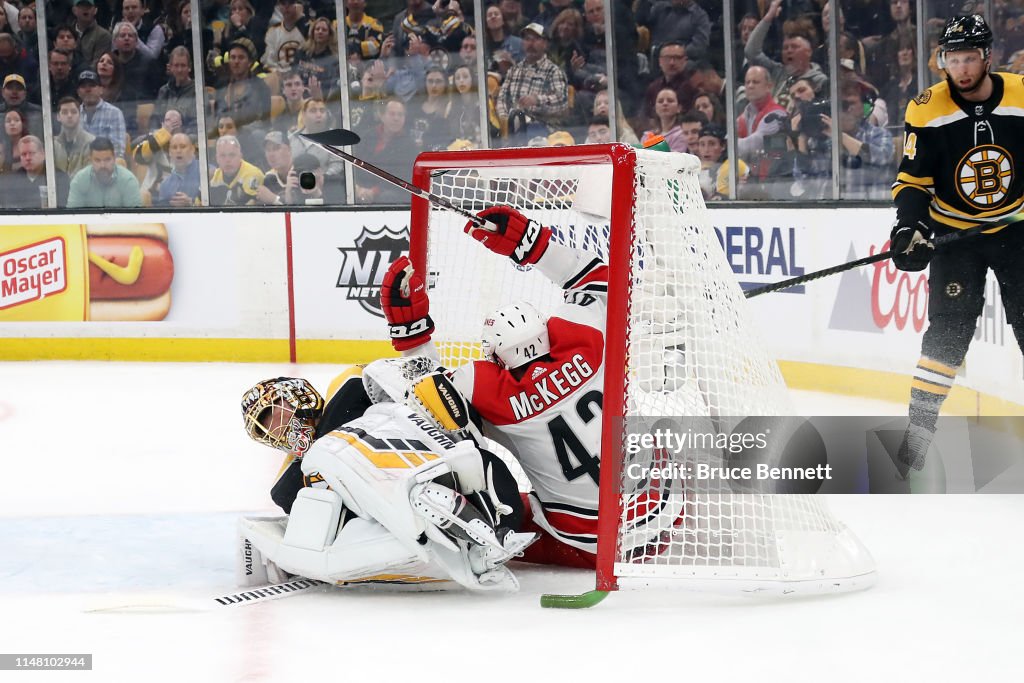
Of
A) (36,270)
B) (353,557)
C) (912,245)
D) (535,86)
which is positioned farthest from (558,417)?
(36,270)

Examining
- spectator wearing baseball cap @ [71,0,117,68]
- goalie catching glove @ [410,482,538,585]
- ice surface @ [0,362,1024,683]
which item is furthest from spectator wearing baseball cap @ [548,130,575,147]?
goalie catching glove @ [410,482,538,585]

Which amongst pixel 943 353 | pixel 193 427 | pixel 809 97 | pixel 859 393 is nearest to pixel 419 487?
pixel 943 353

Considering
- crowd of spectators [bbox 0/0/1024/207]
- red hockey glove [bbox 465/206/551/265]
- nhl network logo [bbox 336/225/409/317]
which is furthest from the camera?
nhl network logo [bbox 336/225/409/317]

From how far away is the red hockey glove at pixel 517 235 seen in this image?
10.6 ft

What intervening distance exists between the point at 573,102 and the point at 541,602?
191 inches

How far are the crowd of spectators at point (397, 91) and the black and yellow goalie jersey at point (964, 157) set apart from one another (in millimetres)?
2677

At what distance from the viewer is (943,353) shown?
3.74 meters

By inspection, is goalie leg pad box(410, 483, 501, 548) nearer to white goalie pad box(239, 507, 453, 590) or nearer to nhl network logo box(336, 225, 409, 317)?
white goalie pad box(239, 507, 453, 590)

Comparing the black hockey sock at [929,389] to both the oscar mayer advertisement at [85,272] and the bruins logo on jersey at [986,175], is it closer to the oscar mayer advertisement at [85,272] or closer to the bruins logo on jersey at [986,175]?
the bruins logo on jersey at [986,175]

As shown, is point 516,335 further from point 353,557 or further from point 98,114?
point 98,114

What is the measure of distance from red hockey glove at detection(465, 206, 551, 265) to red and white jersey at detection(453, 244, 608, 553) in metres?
0.21

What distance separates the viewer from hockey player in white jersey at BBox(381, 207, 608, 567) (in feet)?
9.75

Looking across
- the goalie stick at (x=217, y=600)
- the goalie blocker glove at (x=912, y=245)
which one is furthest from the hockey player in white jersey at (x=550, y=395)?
the goalie blocker glove at (x=912, y=245)

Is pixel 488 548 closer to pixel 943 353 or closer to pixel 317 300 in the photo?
pixel 943 353
